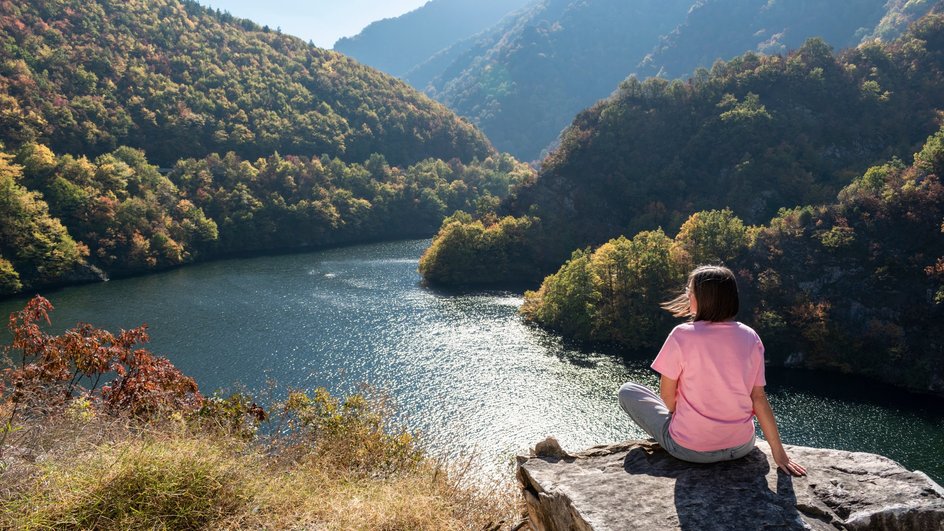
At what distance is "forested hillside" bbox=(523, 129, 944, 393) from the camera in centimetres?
3972

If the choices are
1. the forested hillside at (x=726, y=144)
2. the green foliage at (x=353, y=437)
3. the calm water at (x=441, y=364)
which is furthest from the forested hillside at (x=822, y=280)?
the green foliage at (x=353, y=437)

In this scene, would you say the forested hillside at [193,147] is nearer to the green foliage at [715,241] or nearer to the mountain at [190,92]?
the mountain at [190,92]

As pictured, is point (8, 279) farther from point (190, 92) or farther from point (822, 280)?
point (822, 280)

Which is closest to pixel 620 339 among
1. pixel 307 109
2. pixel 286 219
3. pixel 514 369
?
pixel 514 369

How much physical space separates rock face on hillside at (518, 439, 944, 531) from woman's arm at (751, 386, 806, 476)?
87 millimetres

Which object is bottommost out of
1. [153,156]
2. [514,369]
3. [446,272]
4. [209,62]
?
[514,369]

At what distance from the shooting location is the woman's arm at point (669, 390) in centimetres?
586

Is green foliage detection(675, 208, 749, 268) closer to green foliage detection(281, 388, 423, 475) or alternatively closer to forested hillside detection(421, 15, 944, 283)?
forested hillside detection(421, 15, 944, 283)

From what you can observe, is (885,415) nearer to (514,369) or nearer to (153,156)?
(514,369)

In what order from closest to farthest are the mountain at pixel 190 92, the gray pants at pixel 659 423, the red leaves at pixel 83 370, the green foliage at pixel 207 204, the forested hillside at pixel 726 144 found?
the gray pants at pixel 659 423, the red leaves at pixel 83 370, the forested hillside at pixel 726 144, the green foliage at pixel 207 204, the mountain at pixel 190 92

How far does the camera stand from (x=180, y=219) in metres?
88.1

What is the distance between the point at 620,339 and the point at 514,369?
36.8 feet

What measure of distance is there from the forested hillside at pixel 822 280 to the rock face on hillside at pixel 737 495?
40.2 metres

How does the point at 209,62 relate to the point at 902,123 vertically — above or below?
above
